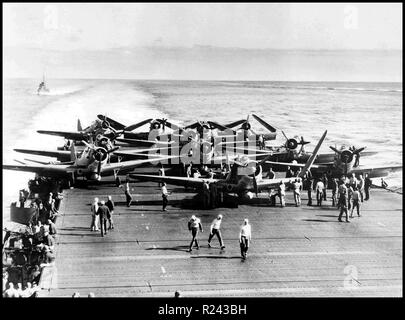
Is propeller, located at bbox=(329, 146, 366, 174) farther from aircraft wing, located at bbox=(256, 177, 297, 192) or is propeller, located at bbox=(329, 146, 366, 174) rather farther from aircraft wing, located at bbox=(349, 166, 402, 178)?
aircraft wing, located at bbox=(256, 177, 297, 192)

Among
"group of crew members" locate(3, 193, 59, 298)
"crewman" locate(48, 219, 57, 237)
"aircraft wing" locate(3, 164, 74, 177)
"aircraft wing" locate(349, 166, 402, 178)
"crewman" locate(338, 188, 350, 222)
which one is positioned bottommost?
"group of crew members" locate(3, 193, 59, 298)

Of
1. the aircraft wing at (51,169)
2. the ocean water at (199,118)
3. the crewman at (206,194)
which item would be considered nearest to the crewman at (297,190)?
the crewman at (206,194)

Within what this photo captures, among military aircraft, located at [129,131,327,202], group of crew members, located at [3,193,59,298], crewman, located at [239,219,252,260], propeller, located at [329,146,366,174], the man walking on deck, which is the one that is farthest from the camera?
propeller, located at [329,146,366,174]

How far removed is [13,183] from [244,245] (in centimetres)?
5003

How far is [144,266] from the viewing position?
2247 centimetres

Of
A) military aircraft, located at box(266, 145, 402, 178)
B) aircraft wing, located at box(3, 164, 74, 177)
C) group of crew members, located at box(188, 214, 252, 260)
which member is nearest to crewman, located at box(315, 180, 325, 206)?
military aircraft, located at box(266, 145, 402, 178)

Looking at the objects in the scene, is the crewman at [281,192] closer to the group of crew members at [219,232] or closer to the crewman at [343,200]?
the crewman at [343,200]

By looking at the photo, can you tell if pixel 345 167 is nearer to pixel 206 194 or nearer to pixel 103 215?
pixel 206 194

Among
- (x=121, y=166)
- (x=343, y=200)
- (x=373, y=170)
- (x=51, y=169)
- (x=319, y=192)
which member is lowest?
(x=343, y=200)

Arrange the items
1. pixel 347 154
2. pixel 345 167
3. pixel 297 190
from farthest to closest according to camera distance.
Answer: pixel 345 167
pixel 347 154
pixel 297 190

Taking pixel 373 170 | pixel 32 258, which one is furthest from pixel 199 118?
pixel 32 258

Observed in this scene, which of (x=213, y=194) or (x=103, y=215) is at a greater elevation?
(x=213, y=194)
